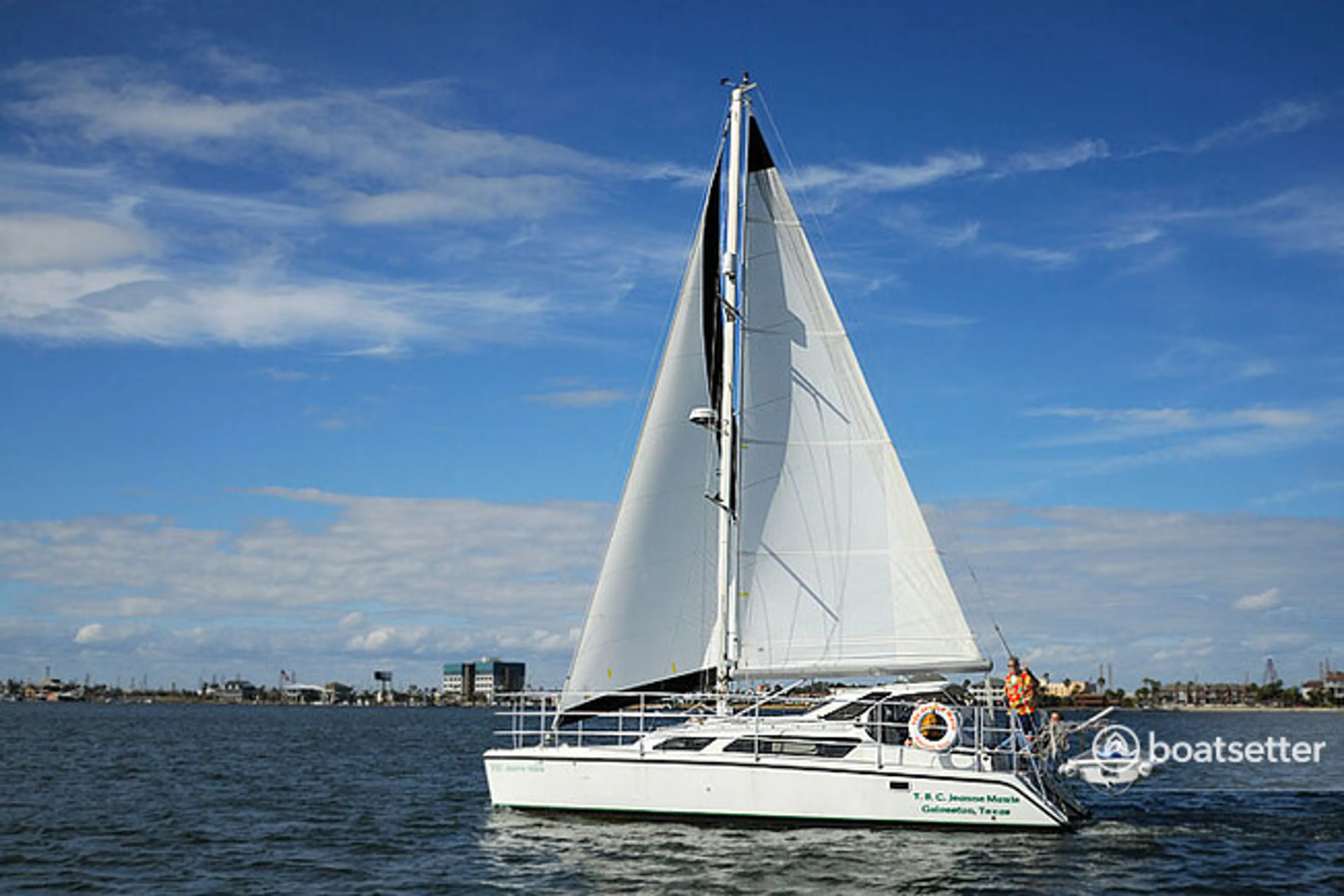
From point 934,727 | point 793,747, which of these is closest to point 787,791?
point 793,747

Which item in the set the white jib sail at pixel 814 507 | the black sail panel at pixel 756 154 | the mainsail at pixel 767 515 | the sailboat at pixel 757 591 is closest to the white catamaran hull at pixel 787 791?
the sailboat at pixel 757 591

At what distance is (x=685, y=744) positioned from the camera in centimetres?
2339

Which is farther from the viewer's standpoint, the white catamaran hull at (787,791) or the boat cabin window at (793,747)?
the boat cabin window at (793,747)

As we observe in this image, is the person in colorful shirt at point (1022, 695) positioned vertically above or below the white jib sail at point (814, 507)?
below

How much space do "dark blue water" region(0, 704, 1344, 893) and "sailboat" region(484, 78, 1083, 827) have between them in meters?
1.20

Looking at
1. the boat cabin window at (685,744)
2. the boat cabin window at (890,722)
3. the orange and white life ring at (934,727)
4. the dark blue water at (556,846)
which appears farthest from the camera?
the boat cabin window at (685,744)

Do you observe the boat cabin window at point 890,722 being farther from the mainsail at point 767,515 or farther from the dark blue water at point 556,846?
the dark blue water at point 556,846

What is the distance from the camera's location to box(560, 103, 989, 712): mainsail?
79.8ft

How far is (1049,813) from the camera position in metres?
22.1

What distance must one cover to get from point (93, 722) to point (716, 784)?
9139cm

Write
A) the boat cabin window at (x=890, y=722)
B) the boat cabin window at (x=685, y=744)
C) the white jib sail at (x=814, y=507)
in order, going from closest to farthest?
the boat cabin window at (x=890, y=722), the boat cabin window at (x=685, y=744), the white jib sail at (x=814, y=507)

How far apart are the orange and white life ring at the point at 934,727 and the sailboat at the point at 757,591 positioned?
3 cm

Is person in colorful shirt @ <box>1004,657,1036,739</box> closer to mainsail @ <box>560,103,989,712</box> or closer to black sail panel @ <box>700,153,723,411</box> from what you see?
mainsail @ <box>560,103,989,712</box>

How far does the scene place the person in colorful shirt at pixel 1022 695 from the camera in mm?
23875
